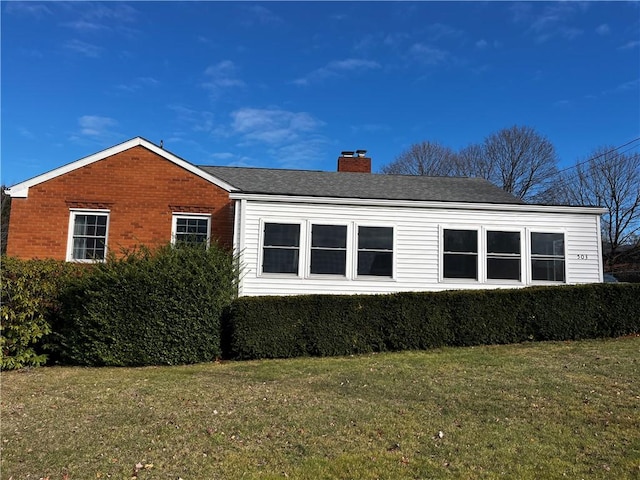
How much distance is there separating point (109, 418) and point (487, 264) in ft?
32.8

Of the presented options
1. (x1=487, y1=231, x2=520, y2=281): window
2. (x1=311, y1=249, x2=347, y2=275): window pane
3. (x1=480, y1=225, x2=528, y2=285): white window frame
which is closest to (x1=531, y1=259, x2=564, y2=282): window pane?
(x1=480, y1=225, x2=528, y2=285): white window frame

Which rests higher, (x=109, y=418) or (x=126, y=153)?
(x=126, y=153)

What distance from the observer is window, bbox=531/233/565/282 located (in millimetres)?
12719

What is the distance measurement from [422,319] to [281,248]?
13.9 feet

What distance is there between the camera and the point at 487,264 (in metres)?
12.7

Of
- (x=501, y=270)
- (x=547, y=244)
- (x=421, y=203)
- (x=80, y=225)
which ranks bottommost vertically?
(x=501, y=270)

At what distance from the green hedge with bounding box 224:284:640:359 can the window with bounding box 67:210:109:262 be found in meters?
5.24

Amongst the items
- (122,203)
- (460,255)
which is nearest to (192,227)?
(122,203)

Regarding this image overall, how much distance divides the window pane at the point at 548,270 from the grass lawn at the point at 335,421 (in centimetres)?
462

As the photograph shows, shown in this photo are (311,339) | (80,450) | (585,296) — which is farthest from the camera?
(585,296)

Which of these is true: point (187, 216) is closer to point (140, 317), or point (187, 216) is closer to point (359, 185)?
point (140, 317)

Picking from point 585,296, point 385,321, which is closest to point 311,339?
point 385,321

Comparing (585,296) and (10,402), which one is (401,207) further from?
(10,402)

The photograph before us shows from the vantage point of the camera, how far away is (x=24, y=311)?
8875 millimetres
